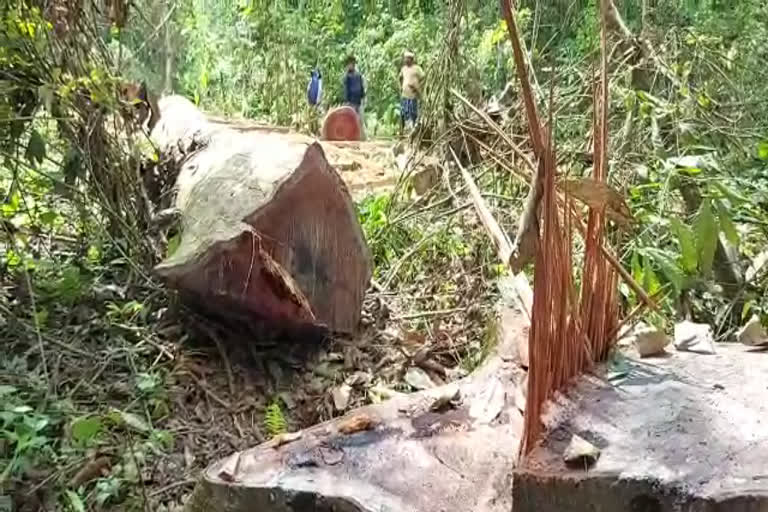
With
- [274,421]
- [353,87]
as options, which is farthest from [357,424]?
[353,87]

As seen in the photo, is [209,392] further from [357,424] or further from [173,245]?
[357,424]

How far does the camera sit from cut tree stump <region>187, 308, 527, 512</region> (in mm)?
1339

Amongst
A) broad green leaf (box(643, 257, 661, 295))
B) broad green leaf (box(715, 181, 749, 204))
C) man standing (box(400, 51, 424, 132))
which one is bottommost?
broad green leaf (box(643, 257, 661, 295))

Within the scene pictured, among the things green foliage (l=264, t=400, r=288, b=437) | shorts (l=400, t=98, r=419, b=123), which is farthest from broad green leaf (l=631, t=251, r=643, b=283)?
shorts (l=400, t=98, r=419, b=123)

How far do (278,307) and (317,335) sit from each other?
0.63 ft

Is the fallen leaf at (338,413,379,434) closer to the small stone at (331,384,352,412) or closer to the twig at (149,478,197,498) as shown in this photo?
the twig at (149,478,197,498)

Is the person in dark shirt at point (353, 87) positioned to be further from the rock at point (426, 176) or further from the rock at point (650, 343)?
the rock at point (650, 343)

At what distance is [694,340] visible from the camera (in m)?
1.64

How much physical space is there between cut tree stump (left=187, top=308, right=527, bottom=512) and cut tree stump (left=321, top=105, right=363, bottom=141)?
437 cm

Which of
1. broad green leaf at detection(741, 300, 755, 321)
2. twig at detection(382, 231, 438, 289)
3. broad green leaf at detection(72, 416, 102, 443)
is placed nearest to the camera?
broad green leaf at detection(72, 416, 102, 443)

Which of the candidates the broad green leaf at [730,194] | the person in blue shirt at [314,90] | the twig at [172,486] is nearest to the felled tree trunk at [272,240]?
the twig at [172,486]

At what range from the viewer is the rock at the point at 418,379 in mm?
2350

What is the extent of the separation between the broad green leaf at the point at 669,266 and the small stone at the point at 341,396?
32.3 inches

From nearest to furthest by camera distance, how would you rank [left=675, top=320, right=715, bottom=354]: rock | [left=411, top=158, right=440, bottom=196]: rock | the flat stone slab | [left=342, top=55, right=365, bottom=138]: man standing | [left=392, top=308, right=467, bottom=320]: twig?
the flat stone slab, [left=675, top=320, right=715, bottom=354]: rock, [left=392, top=308, right=467, bottom=320]: twig, [left=411, top=158, right=440, bottom=196]: rock, [left=342, top=55, right=365, bottom=138]: man standing
